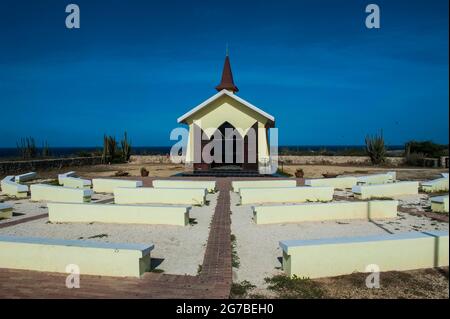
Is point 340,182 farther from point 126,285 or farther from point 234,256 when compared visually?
point 126,285

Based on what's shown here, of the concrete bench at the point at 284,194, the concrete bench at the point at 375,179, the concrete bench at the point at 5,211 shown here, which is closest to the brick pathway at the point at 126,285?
the concrete bench at the point at 5,211

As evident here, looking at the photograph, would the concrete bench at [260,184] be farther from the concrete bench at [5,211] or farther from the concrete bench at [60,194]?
the concrete bench at [5,211]

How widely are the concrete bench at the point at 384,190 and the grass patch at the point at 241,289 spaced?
885 cm

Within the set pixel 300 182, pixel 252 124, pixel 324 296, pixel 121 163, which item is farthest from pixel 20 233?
pixel 121 163

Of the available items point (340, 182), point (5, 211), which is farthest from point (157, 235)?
point (340, 182)

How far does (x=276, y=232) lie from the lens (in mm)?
8727

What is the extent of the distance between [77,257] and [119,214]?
3835mm

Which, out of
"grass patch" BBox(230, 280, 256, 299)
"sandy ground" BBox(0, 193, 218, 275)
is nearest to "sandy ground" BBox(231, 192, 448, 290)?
"grass patch" BBox(230, 280, 256, 299)

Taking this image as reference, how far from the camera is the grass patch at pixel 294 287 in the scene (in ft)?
16.4

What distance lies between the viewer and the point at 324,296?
4.93m

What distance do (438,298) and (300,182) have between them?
43.0ft

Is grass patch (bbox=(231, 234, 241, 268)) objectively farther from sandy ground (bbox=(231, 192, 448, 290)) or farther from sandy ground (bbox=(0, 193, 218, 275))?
sandy ground (bbox=(0, 193, 218, 275))
